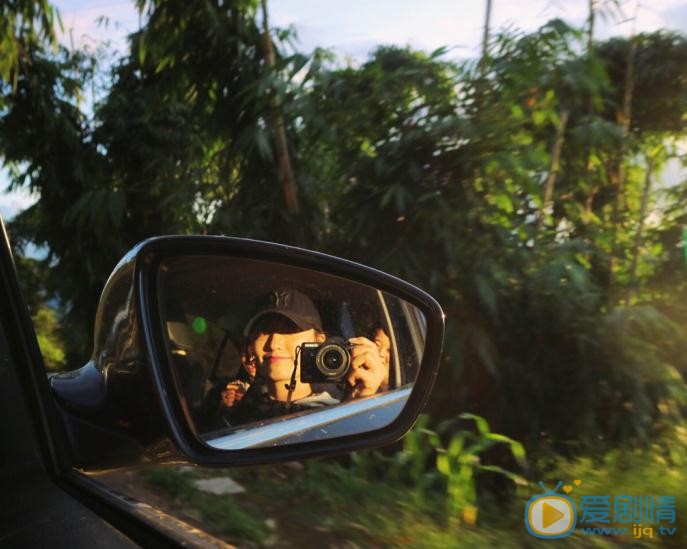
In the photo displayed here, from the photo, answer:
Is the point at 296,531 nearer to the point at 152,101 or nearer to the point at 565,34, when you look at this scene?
the point at 565,34

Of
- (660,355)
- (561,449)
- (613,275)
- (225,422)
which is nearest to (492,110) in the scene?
(613,275)

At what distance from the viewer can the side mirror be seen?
1.11 m

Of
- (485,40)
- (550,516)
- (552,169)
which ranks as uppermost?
(485,40)

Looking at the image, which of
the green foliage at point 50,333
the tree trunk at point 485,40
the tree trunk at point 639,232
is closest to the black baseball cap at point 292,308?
the tree trunk at point 485,40

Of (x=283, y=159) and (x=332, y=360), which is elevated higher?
(x=283, y=159)

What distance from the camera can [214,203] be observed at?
468cm

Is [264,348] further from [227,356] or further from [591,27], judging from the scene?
[591,27]

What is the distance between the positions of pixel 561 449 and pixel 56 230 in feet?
11.7

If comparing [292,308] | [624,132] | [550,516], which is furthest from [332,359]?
[624,132]

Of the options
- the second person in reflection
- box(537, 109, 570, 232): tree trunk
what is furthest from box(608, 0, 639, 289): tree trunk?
the second person in reflection

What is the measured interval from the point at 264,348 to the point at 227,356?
0.22ft

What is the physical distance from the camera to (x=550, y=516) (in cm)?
295

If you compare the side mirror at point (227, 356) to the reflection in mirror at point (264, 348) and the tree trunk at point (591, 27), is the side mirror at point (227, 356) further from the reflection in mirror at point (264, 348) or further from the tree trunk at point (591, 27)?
the tree trunk at point (591, 27)

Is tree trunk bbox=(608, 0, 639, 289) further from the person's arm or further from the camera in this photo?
the camera
